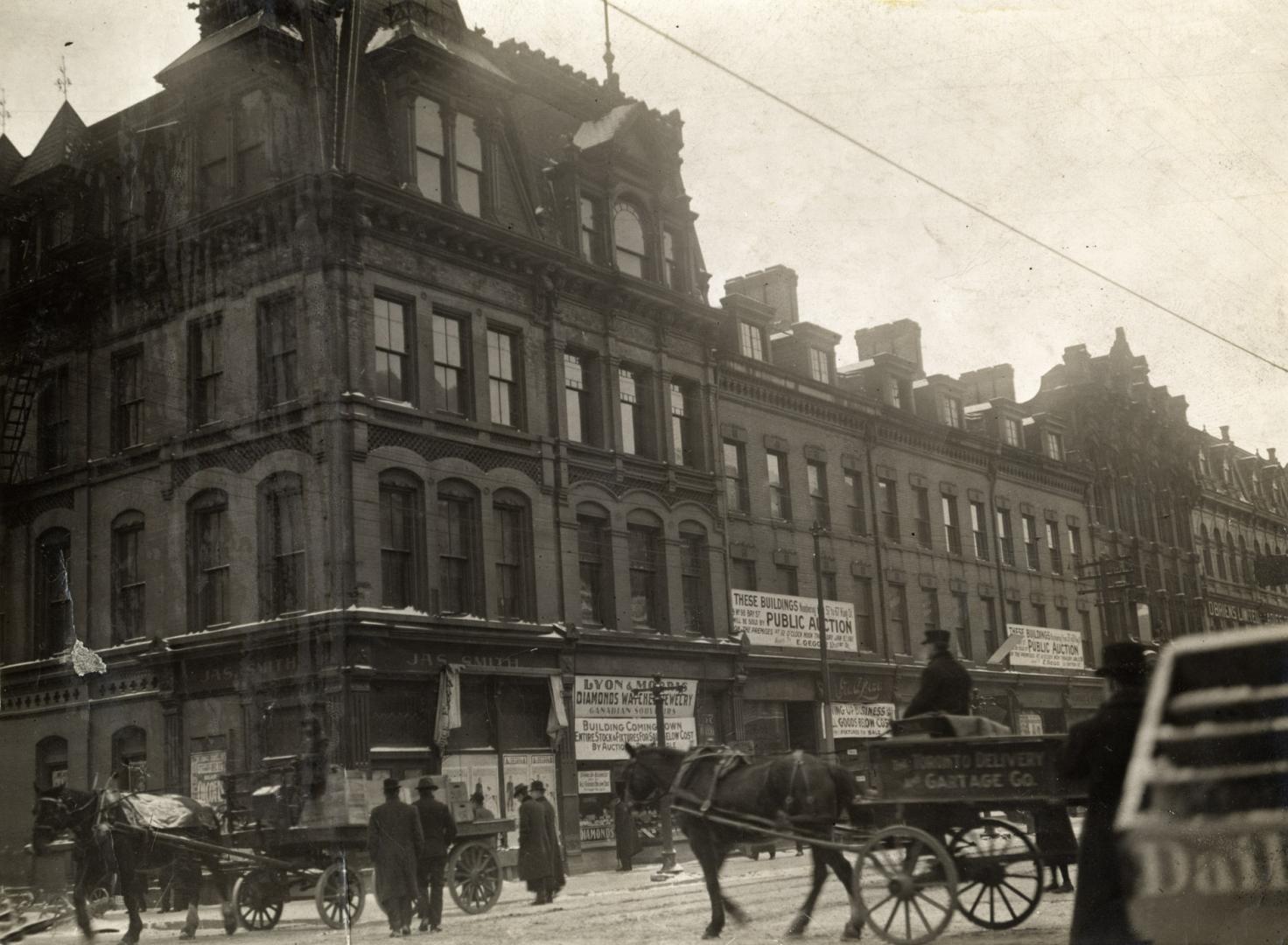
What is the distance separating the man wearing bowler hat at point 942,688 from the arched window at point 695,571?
9731 millimetres

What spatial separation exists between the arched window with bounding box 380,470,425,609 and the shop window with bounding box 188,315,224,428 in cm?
381

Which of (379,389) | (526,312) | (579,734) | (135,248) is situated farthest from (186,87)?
(579,734)

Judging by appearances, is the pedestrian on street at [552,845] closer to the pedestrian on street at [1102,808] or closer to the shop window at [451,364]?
the shop window at [451,364]

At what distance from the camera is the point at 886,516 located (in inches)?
837

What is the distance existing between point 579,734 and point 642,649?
5.79 feet

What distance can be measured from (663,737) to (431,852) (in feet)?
19.3

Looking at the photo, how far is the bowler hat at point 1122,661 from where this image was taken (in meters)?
8.30

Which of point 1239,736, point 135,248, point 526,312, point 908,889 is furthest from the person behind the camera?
point 526,312

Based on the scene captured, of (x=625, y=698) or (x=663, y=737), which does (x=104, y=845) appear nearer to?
(x=663, y=737)

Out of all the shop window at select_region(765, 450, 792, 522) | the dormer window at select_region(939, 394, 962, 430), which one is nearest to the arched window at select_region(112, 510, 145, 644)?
the shop window at select_region(765, 450, 792, 522)

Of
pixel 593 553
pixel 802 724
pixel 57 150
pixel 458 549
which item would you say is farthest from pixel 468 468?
pixel 57 150

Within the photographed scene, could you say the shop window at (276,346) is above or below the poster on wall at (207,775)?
above

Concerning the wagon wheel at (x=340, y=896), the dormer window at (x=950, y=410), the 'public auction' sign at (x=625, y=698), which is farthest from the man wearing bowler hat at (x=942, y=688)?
the dormer window at (x=950, y=410)

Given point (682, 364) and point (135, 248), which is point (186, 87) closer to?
point (135, 248)
